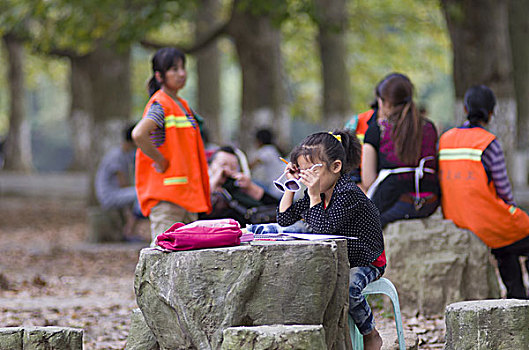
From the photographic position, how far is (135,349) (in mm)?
5371

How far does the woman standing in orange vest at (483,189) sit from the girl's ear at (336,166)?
223cm

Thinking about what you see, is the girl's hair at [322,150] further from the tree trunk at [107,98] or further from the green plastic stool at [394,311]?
the tree trunk at [107,98]

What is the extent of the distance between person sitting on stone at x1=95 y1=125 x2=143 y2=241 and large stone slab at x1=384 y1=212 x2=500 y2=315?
22.3ft

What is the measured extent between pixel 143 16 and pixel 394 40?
13.6 m

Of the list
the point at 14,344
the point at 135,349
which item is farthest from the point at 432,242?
the point at 14,344

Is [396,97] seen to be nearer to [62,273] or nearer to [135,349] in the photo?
[135,349]

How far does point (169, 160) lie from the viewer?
6992 millimetres

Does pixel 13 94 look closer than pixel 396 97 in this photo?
No

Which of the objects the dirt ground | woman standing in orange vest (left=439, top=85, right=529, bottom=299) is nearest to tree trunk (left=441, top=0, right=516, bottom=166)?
woman standing in orange vest (left=439, top=85, right=529, bottom=299)

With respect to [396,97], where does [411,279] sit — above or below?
below

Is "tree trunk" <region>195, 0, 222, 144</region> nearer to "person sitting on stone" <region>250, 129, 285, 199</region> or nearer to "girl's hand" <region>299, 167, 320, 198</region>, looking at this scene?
"person sitting on stone" <region>250, 129, 285, 199</region>

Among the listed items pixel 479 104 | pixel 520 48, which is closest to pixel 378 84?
pixel 479 104

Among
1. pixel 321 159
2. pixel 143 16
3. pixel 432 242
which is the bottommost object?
pixel 432 242

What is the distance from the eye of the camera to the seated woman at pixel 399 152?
725 cm
